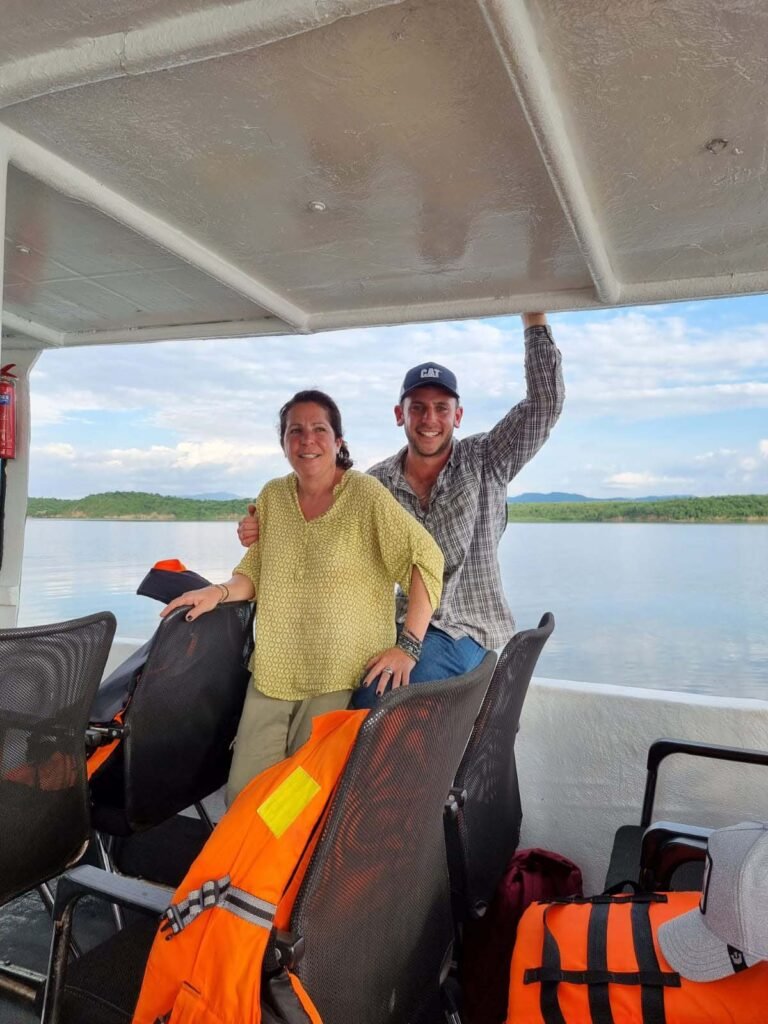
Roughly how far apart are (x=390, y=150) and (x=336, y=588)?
1125mm

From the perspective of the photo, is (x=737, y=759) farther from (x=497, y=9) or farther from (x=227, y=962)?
(x=497, y=9)

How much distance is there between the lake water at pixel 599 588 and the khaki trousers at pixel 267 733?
597 mm

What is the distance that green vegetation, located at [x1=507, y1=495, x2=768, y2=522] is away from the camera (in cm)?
366

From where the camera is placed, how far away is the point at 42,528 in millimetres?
4059

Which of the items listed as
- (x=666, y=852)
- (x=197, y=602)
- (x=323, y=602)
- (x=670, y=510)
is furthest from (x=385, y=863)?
(x=670, y=510)

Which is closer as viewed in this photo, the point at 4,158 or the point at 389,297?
the point at 4,158

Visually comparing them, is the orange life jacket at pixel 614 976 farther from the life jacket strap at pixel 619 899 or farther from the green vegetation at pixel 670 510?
the green vegetation at pixel 670 510

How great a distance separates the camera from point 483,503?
8.08ft

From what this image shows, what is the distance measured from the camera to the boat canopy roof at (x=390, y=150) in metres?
1.26

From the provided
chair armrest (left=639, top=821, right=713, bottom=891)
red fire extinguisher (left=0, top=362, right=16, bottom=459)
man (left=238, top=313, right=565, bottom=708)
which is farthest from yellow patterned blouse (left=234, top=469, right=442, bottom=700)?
red fire extinguisher (left=0, top=362, right=16, bottom=459)

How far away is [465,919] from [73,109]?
194 centimetres

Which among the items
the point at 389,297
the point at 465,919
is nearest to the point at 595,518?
Answer: the point at 389,297

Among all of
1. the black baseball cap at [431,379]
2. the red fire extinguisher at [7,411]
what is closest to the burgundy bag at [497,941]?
the black baseball cap at [431,379]

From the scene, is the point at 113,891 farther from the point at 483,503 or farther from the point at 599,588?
the point at 599,588
